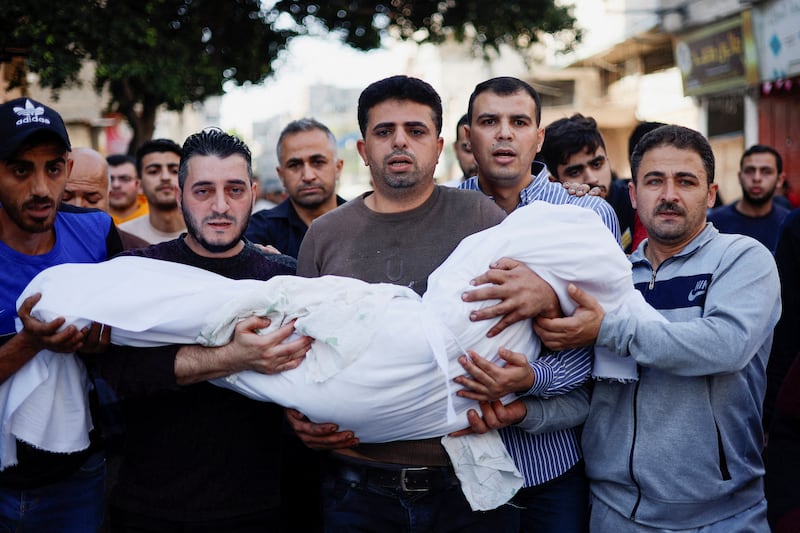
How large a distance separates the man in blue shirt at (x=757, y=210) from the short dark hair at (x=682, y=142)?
12.5 ft

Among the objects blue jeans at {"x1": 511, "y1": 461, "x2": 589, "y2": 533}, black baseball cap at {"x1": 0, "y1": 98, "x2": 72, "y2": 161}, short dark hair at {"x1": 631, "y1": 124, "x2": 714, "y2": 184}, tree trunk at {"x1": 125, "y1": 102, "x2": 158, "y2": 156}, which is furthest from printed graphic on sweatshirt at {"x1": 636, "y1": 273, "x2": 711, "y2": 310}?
tree trunk at {"x1": 125, "y1": 102, "x2": 158, "y2": 156}

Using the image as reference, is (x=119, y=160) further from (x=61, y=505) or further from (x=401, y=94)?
(x=401, y=94)

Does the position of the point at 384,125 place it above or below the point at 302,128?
below

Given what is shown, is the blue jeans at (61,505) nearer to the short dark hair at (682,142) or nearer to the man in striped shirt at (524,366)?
the man in striped shirt at (524,366)

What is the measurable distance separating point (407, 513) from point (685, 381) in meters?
0.99

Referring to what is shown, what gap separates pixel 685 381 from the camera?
99.0 inches

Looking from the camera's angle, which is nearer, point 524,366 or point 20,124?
point 524,366

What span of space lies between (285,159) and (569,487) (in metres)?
2.71

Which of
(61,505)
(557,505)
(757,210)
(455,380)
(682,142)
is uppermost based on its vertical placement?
(682,142)

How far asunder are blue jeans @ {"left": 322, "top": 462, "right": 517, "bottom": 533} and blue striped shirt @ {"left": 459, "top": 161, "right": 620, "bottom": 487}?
0.75 feet

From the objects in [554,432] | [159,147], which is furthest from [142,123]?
[554,432]

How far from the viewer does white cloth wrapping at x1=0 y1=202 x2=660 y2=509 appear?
230cm

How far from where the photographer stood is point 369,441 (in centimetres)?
246

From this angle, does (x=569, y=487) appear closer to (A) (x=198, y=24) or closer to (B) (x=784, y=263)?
(B) (x=784, y=263)
